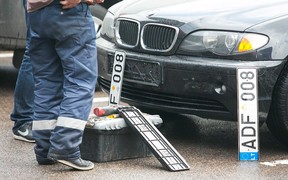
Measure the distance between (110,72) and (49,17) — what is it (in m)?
1.33

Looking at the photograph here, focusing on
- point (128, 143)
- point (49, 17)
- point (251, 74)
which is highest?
point (49, 17)

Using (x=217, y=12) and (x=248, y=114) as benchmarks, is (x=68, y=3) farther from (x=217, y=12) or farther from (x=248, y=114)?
(x=248, y=114)

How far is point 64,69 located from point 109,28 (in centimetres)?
149

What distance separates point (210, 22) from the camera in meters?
6.57

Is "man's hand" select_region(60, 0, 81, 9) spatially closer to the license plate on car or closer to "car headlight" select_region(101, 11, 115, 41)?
the license plate on car

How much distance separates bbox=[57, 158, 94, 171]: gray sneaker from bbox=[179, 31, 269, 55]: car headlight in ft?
3.64

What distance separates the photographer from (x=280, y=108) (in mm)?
6469

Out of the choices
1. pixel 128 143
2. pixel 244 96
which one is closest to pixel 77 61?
pixel 128 143

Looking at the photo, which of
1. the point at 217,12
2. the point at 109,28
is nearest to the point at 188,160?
the point at 217,12

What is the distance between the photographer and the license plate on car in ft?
20.8

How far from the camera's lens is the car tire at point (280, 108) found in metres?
6.46

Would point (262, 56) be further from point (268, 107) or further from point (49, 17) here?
point (49, 17)

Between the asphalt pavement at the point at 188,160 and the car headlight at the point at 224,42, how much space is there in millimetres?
751

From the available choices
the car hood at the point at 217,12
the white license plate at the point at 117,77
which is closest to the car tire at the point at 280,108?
the car hood at the point at 217,12
